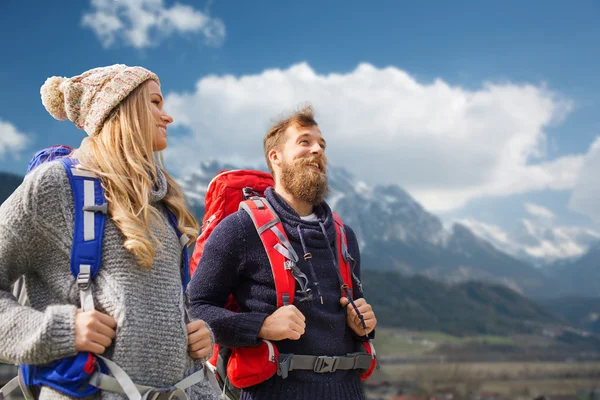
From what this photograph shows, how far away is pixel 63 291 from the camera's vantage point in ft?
11.5

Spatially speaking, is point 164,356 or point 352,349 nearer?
point 164,356

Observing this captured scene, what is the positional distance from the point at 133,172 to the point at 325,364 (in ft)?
8.61

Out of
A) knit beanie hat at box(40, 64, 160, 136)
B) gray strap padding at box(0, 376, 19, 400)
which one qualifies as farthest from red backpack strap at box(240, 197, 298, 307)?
gray strap padding at box(0, 376, 19, 400)

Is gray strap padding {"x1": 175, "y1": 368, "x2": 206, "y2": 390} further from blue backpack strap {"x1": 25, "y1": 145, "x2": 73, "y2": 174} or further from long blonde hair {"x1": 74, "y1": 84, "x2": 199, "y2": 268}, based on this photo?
blue backpack strap {"x1": 25, "y1": 145, "x2": 73, "y2": 174}

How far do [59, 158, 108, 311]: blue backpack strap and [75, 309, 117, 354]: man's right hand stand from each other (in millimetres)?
84

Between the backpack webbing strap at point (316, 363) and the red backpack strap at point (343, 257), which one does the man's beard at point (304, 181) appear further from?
the backpack webbing strap at point (316, 363)

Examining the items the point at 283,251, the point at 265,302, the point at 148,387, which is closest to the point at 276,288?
the point at 265,302

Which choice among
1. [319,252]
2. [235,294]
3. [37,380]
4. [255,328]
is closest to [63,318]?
[37,380]

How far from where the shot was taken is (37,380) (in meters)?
3.38

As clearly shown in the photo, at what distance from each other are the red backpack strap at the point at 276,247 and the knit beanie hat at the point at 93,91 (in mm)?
1890

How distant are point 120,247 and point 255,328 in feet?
6.23

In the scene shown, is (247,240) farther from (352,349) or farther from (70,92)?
(70,92)

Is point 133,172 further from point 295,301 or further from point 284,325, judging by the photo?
point 295,301

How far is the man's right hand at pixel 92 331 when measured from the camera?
330 centimetres
